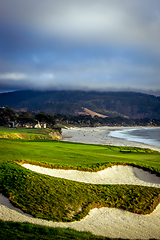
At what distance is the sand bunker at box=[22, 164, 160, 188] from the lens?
51.9 feet

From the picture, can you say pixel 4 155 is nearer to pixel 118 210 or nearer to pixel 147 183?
pixel 118 210

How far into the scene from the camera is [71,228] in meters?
8.74

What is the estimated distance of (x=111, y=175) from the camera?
58.8ft

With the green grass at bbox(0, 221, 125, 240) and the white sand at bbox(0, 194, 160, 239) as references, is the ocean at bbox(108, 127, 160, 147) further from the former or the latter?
the green grass at bbox(0, 221, 125, 240)

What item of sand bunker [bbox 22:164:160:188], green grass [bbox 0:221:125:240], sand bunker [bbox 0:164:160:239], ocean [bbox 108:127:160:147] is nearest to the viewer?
green grass [bbox 0:221:125:240]

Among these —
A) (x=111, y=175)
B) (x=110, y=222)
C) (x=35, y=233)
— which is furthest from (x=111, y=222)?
(x=111, y=175)

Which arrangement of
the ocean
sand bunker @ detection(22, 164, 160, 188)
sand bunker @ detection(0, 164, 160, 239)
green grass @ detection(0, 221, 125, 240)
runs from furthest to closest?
the ocean < sand bunker @ detection(22, 164, 160, 188) < sand bunker @ detection(0, 164, 160, 239) < green grass @ detection(0, 221, 125, 240)

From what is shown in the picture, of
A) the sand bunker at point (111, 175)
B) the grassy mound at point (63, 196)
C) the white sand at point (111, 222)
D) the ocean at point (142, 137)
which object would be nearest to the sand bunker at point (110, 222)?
the white sand at point (111, 222)

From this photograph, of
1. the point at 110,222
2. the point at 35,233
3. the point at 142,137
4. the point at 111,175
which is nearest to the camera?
the point at 35,233

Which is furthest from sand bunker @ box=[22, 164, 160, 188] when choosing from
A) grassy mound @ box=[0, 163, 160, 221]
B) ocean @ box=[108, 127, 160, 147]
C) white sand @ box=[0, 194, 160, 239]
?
ocean @ box=[108, 127, 160, 147]

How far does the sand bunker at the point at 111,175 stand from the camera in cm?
1582

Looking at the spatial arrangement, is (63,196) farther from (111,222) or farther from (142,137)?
(142,137)

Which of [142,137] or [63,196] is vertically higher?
[63,196]

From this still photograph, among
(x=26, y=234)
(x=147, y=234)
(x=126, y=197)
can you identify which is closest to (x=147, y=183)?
(x=126, y=197)
